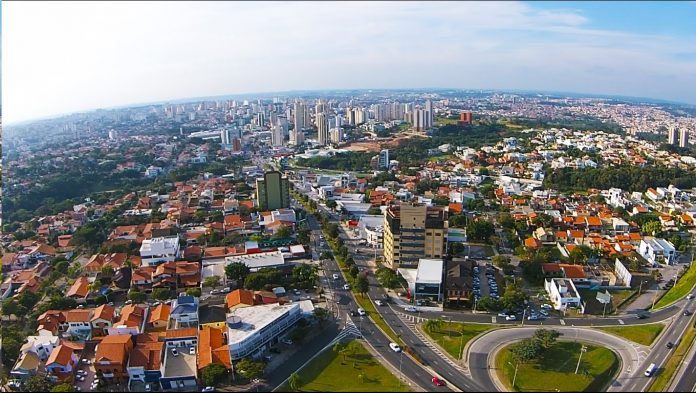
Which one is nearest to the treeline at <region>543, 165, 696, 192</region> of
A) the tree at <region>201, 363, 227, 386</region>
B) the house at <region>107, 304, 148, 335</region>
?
the tree at <region>201, 363, 227, 386</region>

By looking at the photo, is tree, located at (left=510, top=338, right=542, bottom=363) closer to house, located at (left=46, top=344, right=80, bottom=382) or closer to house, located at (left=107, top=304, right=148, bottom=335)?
house, located at (left=107, top=304, right=148, bottom=335)

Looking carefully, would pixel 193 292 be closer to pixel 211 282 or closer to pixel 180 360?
pixel 211 282

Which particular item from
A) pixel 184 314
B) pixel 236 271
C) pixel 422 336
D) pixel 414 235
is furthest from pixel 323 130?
pixel 422 336

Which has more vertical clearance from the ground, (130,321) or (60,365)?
(130,321)

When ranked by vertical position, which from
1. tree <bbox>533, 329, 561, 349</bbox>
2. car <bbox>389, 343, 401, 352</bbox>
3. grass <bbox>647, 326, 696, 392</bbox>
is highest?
tree <bbox>533, 329, 561, 349</bbox>

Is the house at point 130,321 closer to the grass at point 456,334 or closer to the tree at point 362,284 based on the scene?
the tree at point 362,284

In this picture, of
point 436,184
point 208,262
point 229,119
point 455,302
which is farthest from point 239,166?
point 229,119
